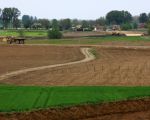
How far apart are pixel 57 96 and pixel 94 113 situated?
3211 mm

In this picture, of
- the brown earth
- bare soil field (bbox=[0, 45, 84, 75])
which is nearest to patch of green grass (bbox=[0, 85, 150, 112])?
the brown earth

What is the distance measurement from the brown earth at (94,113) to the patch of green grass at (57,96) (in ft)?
2.30

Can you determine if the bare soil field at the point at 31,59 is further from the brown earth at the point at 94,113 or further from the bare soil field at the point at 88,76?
the brown earth at the point at 94,113

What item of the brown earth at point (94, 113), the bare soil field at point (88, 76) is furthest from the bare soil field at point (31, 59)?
the brown earth at point (94, 113)

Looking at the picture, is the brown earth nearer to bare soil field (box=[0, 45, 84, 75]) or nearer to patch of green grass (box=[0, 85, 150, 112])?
patch of green grass (box=[0, 85, 150, 112])

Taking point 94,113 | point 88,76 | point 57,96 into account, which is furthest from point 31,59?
point 94,113

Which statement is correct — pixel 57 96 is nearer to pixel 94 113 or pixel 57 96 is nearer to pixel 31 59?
pixel 94 113

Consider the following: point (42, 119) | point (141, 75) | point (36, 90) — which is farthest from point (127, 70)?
point (42, 119)

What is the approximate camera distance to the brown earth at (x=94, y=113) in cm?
1499

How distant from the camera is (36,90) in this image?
2009cm

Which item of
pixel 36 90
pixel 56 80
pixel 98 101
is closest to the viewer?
pixel 98 101

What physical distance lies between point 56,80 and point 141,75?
5917 mm

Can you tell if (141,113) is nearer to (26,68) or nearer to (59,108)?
(59,108)

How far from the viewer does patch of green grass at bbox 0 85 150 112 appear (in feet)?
54.7
